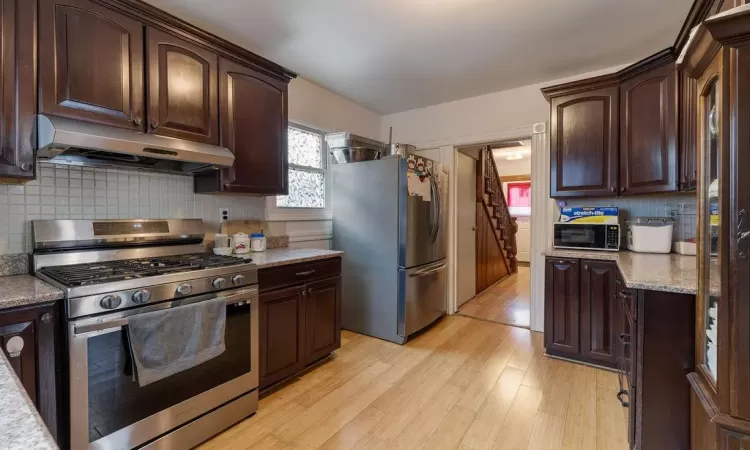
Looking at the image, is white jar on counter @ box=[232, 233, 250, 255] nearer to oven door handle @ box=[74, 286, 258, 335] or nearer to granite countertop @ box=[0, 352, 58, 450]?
oven door handle @ box=[74, 286, 258, 335]

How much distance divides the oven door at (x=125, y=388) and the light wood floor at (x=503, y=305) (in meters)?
2.90

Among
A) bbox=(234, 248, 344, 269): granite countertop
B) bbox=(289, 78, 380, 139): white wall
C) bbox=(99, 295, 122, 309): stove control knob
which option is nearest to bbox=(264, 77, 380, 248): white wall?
bbox=(289, 78, 380, 139): white wall

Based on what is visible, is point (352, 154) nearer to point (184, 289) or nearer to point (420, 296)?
point (420, 296)

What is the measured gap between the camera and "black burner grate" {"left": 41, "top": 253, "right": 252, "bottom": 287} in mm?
1491

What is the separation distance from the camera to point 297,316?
240 cm

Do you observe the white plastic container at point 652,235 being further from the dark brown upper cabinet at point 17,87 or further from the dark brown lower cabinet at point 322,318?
the dark brown upper cabinet at point 17,87

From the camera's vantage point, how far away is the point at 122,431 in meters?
1.53

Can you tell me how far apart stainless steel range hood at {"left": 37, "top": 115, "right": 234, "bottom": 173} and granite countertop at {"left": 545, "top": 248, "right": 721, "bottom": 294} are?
2290 mm

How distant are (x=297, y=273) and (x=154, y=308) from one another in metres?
0.94

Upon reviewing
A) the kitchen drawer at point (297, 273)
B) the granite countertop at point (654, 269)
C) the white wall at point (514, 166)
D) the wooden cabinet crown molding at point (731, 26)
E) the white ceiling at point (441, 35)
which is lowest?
the kitchen drawer at point (297, 273)

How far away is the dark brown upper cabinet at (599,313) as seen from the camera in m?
2.56

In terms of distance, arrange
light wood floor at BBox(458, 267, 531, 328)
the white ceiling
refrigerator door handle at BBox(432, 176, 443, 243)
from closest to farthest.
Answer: the white ceiling < refrigerator door handle at BBox(432, 176, 443, 243) < light wood floor at BBox(458, 267, 531, 328)

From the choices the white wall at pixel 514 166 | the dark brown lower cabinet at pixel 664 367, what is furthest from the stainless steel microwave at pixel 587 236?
the white wall at pixel 514 166

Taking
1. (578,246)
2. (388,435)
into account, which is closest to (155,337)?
(388,435)
